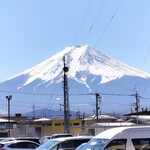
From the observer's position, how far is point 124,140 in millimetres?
15016

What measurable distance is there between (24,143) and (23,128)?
140ft

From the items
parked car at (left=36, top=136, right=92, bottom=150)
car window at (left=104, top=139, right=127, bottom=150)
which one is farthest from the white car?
car window at (left=104, top=139, right=127, bottom=150)

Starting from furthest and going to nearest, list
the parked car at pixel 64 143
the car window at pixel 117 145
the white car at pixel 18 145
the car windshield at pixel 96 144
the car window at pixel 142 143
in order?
the white car at pixel 18 145, the parked car at pixel 64 143, the car window at pixel 142 143, the car windshield at pixel 96 144, the car window at pixel 117 145

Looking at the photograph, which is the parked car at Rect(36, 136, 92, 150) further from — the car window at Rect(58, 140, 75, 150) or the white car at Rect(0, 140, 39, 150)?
the white car at Rect(0, 140, 39, 150)

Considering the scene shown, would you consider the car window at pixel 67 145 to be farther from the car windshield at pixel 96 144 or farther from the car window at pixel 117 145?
the car window at pixel 117 145

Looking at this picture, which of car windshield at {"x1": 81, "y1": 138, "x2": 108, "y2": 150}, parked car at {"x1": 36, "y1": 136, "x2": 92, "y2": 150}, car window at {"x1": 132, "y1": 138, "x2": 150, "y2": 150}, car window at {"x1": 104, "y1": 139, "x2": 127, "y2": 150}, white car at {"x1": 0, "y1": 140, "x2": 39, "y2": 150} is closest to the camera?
car window at {"x1": 104, "y1": 139, "x2": 127, "y2": 150}

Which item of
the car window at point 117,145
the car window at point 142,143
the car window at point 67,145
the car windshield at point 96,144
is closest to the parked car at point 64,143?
the car window at point 67,145

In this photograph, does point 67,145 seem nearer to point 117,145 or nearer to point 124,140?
point 124,140

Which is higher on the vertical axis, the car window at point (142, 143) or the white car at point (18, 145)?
the car window at point (142, 143)

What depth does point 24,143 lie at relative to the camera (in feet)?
100

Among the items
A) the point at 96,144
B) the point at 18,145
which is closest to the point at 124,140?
the point at 96,144

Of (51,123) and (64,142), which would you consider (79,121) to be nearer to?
(51,123)

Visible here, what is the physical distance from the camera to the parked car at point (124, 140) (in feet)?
48.4

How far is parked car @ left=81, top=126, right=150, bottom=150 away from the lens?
1477 centimetres
